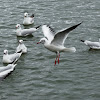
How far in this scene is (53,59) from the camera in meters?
20.2

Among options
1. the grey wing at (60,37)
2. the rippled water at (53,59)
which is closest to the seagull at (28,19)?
the rippled water at (53,59)

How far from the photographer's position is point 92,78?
17672 millimetres

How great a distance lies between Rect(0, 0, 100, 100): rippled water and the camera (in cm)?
1656

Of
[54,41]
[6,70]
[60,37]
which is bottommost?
[6,70]

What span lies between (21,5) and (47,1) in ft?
7.00

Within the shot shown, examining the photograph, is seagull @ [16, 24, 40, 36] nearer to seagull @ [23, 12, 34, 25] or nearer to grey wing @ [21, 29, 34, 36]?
grey wing @ [21, 29, 34, 36]

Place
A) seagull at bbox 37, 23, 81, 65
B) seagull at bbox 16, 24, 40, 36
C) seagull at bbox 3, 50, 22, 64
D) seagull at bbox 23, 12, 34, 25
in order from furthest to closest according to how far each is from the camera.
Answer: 1. seagull at bbox 23, 12, 34, 25
2. seagull at bbox 16, 24, 40, 36
3. seagull at bbox 3, 50, 22, 64
4. seagull at bbox 37, 23, 81, 65

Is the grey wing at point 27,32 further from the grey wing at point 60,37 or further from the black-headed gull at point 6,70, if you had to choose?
the grey wing at point 60,37

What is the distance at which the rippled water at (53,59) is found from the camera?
54.3 ft

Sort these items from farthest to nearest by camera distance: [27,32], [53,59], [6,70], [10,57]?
[27,32] → [53,59] → [10,57] → [6,70]

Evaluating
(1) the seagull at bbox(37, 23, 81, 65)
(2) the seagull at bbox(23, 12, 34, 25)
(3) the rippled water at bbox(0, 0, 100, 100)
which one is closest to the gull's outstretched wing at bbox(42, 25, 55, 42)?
(1) the seagull at bbox(37, 23, 81, 65)

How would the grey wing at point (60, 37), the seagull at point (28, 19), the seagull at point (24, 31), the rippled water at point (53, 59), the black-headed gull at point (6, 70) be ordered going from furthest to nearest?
the seagull at point (28, 19), the seagull at point (24, 31), the black-headed gull at point (6, 70), the rippled water at point (53, 59), the grey wing at point (60, 37)

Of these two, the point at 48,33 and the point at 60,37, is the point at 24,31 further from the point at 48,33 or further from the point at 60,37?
the point at 60,37

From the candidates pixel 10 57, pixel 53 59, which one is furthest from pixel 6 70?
pixel 53 59
